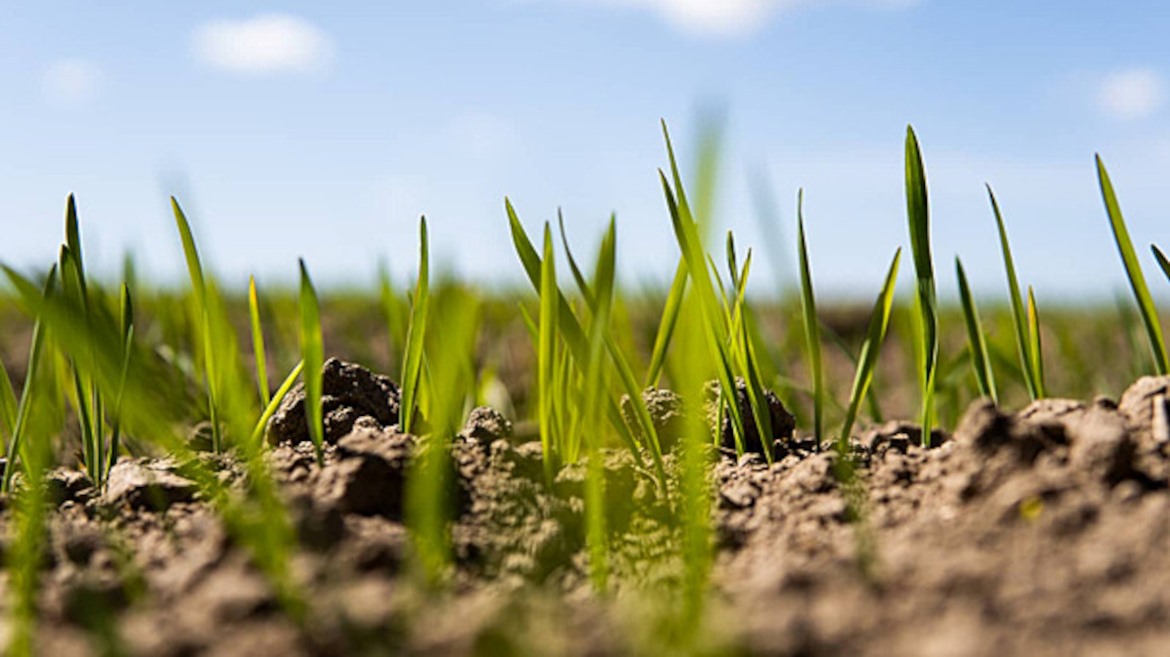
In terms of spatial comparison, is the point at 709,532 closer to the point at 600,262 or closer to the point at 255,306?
the point at 600,262

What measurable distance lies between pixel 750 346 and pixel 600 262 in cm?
31

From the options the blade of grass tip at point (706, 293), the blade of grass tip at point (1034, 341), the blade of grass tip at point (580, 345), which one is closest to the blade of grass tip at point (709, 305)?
the blade of grass tip at point (706, 293)

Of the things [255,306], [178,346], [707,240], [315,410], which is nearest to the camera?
[707,240]

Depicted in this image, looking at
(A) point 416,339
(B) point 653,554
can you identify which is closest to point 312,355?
(A) point 416,339

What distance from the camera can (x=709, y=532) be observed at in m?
1.07

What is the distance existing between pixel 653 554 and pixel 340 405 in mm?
564

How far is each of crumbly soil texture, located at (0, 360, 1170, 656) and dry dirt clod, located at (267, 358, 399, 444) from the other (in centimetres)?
6

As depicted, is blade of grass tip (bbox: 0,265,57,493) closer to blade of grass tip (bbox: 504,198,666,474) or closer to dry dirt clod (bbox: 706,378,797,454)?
blade of grass tip (bbox: 504,198,666,474)

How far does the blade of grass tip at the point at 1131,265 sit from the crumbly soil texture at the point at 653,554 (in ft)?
0.59

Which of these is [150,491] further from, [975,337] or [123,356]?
[975,337]

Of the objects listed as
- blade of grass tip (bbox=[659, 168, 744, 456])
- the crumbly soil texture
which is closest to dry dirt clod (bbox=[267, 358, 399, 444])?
the crumbly soil texture

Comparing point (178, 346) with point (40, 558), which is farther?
point (178, 346)

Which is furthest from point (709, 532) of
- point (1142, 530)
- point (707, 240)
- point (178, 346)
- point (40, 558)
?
point (178, 346)

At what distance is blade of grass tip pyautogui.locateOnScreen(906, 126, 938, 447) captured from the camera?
1297mm
